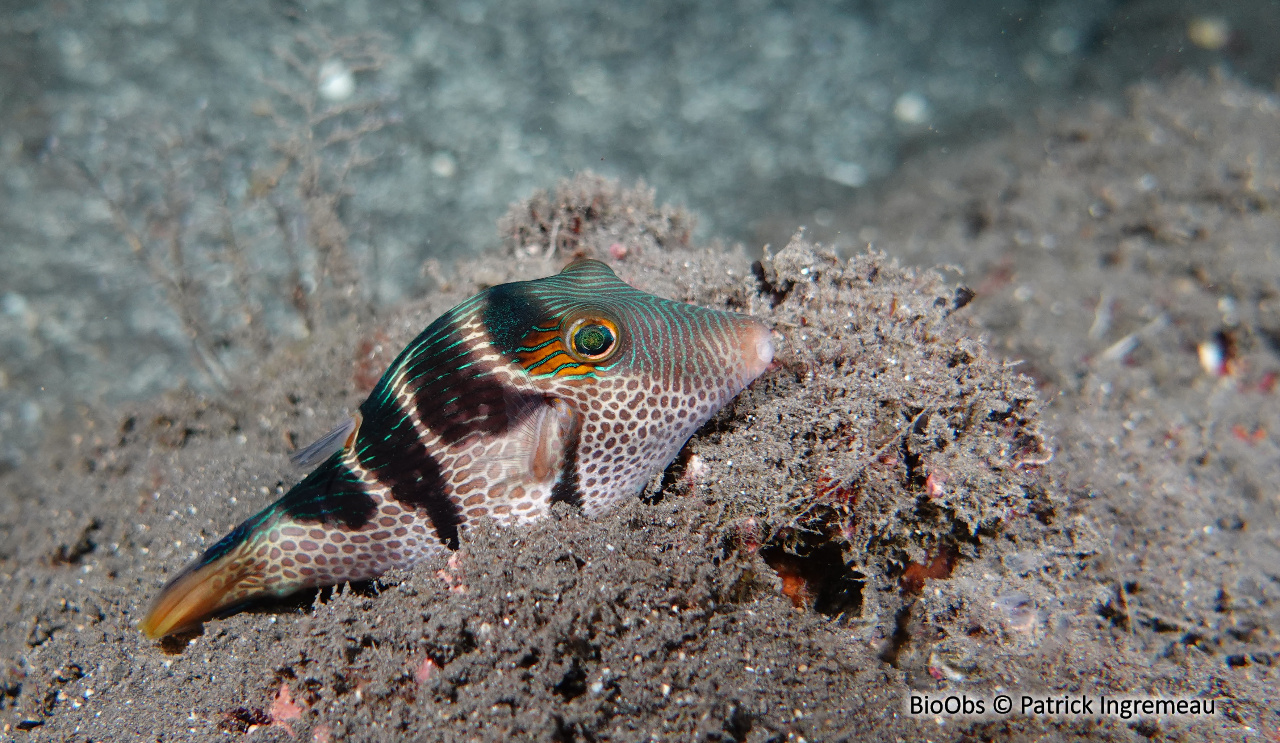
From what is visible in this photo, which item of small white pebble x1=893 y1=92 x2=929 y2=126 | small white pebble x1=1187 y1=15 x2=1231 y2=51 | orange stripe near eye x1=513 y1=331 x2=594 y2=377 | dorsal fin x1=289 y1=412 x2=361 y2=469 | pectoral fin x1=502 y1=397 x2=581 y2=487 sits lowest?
dorsal fin x1=289 y1=412 x2=361 y2=469

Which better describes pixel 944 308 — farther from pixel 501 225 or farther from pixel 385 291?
pixel 385 291

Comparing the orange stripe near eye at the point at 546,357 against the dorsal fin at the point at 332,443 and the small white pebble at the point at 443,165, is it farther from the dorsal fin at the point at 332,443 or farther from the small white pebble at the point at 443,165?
the small white pebble at the point at 443,165

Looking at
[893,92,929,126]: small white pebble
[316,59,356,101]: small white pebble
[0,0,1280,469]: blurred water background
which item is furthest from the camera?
[893,92,929,126]: small white pebble

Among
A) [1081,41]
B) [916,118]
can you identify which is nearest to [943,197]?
[916,118]

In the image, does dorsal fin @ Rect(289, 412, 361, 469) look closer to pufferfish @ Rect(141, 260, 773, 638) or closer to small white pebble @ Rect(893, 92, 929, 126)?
pufferfish @ Rect(141, 260, 773, 638)

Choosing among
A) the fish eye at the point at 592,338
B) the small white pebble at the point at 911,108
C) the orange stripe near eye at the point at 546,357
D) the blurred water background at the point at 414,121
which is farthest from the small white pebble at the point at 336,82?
the small white pebble at the point at 911,108

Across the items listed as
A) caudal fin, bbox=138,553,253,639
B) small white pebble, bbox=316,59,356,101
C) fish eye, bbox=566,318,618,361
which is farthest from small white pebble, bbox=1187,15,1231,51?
caudal fin, bbox=138,553,253,639

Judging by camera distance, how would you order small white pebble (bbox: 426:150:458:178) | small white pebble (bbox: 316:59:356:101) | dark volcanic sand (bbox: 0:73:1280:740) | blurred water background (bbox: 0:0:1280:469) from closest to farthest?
dark volcanic sand (bbox: 0:73:1280:740) → blurred water background (bbox: 0:0:1280:469) → small white pebble (bbox: 316:59:356:101) → small white pebble (bbox: 426:150:458:178)

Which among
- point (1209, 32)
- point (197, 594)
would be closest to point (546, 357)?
point (197, 594)
